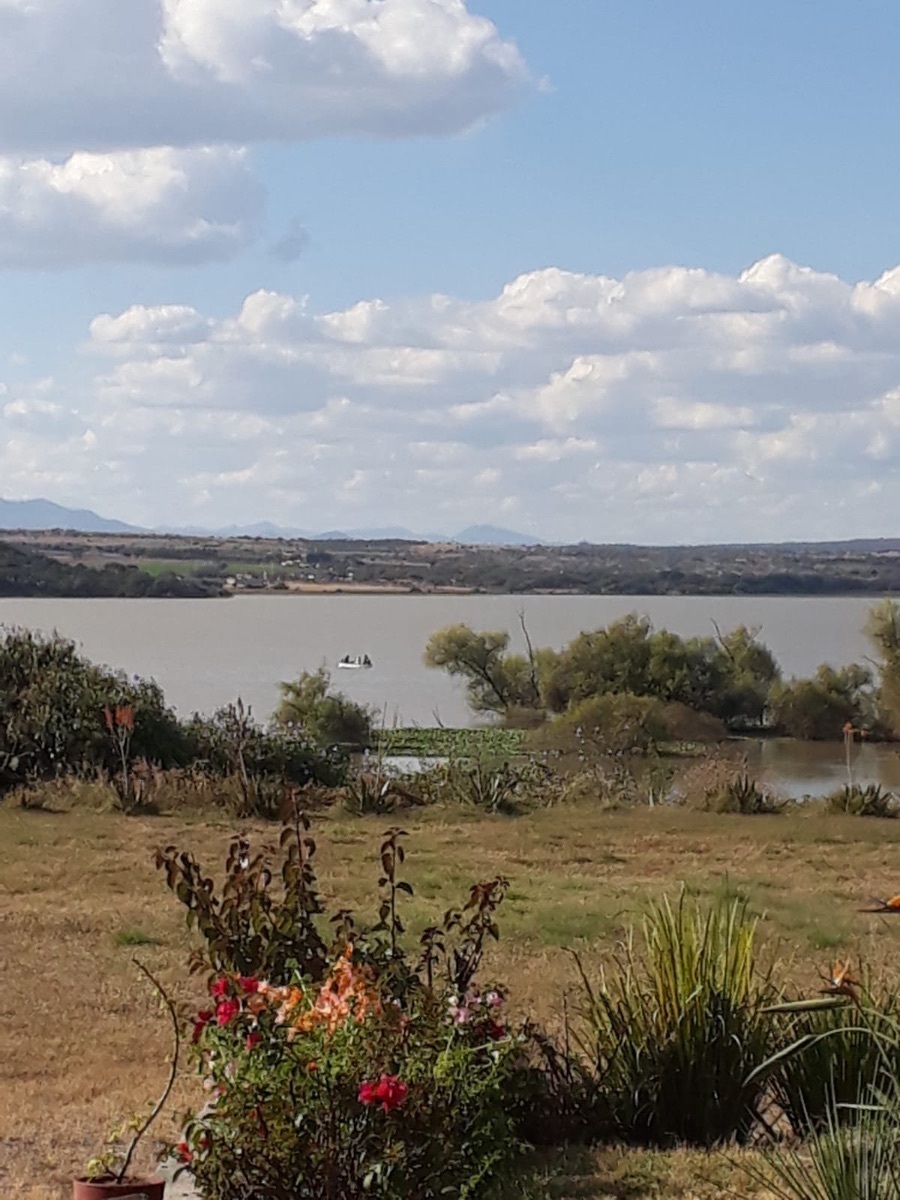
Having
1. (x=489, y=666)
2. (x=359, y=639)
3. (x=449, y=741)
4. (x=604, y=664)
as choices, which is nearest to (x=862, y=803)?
(x=449, y=741)

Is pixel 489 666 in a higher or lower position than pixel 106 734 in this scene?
lower

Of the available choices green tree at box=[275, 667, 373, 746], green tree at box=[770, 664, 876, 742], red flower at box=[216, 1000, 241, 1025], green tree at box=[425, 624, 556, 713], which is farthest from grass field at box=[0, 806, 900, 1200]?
green tree at box=[425, 624, 556, 713]

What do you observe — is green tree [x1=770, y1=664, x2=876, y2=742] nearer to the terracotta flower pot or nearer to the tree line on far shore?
the tree line on far shore

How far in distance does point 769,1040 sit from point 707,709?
38.5m

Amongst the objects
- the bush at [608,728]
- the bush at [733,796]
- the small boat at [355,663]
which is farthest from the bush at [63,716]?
the small boat at [355,663]

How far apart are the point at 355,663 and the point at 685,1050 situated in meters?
44.7

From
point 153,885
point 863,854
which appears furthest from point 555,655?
point 153,885

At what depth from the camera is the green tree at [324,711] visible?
3103 centimetres

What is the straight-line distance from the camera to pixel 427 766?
20.8 meters

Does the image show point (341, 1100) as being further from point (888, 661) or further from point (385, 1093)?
point (888, 661)

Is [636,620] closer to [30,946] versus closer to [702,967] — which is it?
[30,946]

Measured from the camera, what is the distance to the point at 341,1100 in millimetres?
3674

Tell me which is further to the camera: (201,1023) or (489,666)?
(489,666)

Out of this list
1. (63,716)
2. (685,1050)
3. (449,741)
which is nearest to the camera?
(685,1050)
